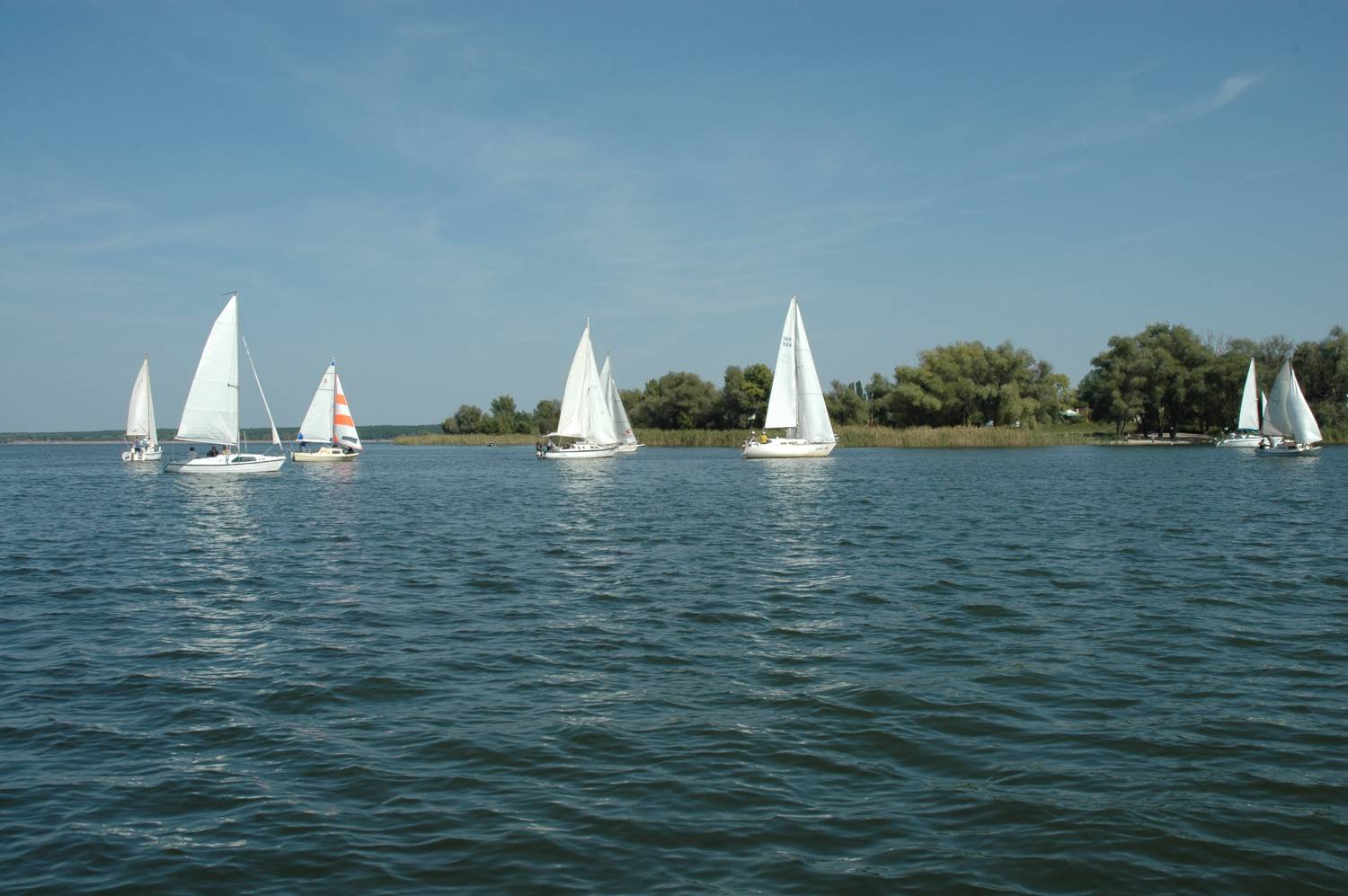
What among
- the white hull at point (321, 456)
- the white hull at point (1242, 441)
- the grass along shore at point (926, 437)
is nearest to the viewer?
the white hull at point (321, 456)

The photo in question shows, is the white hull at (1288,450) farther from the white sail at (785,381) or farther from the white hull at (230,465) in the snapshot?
the white hull at (230,465)

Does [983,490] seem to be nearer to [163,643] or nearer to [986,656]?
[986,656]

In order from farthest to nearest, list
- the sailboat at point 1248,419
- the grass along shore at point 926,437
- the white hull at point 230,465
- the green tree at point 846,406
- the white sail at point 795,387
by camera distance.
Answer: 1. the green tree at point 846,406
2. the grass along shore at point 926,437
3. the sailboat at point 1248,419
4. the white sail at point 795,387
5. the white hull at point 230,465

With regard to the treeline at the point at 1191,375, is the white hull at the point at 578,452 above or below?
below

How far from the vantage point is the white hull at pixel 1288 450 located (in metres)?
70.5

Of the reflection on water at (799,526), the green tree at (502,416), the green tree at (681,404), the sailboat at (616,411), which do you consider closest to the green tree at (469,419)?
the green tree at (502,416)

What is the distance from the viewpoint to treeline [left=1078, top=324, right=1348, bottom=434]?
92.8 meters

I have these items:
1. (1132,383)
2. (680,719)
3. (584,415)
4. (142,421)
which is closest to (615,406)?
(584,415)

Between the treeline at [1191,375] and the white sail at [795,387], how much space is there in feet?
155

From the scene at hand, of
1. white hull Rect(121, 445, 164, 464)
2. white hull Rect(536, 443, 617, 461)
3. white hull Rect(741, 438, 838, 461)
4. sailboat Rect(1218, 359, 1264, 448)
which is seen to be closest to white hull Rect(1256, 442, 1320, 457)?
sailboat Rect(1218, 359, 1264, 448)

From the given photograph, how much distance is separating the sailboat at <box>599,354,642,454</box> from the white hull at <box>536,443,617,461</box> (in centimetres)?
390

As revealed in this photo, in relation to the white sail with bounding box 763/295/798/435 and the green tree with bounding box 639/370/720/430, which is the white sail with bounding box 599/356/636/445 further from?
the green tree with bounding box 639/370/720/430

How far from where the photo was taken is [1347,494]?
3466cm

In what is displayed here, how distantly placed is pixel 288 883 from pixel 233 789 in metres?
1.83
